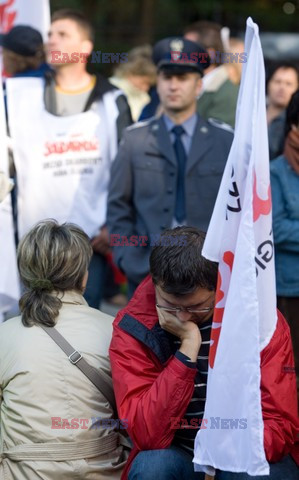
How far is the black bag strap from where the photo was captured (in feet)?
11.0

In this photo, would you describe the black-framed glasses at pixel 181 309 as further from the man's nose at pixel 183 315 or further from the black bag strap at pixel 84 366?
the black bag strap at pixel 84 366

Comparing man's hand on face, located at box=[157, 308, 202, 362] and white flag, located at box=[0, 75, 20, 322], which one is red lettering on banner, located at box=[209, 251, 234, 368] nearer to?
man's hand on face, located at box=[157, 308, 202, 362]

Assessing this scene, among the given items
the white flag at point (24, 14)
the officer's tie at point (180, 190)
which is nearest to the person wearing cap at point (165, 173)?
the officer's tie at point (180, 190)

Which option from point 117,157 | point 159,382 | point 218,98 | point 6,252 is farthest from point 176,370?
point 218,98

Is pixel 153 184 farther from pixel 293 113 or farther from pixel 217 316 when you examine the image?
pixel 217 316

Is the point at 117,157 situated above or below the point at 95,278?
above

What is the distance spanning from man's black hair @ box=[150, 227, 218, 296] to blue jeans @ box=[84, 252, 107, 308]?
1911 millimetres

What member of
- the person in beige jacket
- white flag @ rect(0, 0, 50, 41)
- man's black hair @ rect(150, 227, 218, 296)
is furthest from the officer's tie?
white flag @ rect(0, 0, 50, 41)

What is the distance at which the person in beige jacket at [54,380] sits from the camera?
329 centimetres

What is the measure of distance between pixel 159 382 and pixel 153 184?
1.97 metres

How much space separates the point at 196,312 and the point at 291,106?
173cm

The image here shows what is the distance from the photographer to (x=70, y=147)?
5.23 metres

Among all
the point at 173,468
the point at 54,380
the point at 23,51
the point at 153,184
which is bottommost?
the point at 173,468

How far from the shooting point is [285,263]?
459cm
